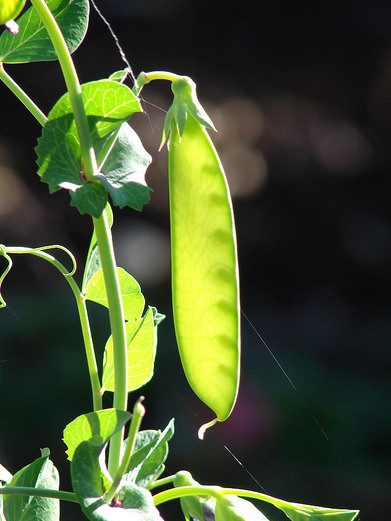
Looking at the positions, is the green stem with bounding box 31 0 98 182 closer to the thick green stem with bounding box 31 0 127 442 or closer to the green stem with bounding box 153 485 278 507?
the thick green stem with bounding box 31 0 127 442

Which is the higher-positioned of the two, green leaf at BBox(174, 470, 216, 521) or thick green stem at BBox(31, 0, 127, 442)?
thick green stem at BBox(31, 0, 127, 442)

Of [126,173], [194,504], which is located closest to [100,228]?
[126,173]

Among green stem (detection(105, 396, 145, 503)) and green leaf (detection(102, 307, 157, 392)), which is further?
green leaf (detection(102, 307, 157, 392))

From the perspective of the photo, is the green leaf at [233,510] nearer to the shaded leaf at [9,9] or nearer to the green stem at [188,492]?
the green stem at [188,492]

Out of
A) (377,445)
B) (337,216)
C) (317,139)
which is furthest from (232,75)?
(377,445)

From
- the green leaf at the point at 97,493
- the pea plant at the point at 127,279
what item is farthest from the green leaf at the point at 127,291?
the green leaf at the point at 97,493

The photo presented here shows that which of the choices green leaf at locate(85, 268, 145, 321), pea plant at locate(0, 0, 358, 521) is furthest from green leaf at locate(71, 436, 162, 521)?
green leaf at locate(85, 268, 145, 321)
